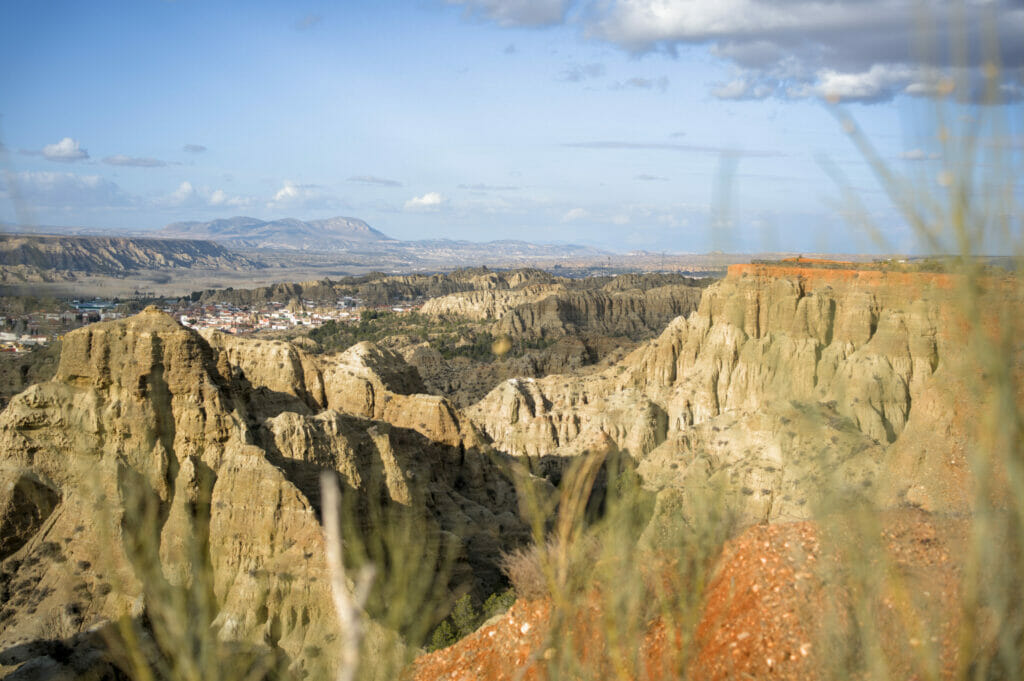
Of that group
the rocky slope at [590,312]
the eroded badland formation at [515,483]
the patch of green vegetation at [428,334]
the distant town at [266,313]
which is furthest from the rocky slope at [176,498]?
the rocky slope at [590,312]

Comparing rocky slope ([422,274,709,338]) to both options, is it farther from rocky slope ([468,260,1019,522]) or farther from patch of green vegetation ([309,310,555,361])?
rocky slope ([468,260,1019,522])

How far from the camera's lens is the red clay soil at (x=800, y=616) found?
13.4 ft

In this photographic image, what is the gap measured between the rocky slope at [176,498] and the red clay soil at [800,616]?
8719 mm

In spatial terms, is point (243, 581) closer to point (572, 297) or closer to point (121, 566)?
point (121, 566)

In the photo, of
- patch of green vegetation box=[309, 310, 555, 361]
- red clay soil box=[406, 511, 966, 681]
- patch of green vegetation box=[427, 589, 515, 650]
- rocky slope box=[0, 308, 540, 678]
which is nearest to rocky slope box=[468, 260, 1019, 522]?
patch of green vegetation box=[427, 589, 515, 650]

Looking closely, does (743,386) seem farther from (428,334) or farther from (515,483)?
(428,334)

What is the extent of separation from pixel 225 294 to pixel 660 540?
145 meters

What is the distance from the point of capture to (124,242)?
18950cm

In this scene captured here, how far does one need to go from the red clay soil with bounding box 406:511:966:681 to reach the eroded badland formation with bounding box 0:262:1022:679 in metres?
0.03

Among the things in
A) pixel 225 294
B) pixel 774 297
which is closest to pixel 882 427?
pixel 774 297

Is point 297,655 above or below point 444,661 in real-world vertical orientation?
below

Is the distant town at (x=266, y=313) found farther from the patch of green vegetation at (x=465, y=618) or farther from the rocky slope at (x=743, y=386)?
the patch of green vegetation at (x=465, y=618)

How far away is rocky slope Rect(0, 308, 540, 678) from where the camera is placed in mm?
16219

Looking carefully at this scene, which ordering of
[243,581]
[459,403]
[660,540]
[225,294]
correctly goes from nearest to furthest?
[660,540] < [243,581] < [459,403] < [225,294]
